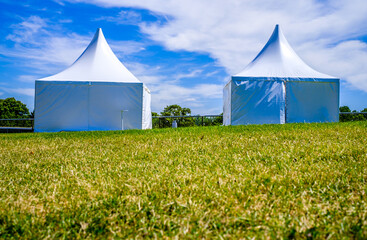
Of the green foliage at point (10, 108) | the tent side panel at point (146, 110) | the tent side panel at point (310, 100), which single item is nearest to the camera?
the tent side panel at point (310, 100)

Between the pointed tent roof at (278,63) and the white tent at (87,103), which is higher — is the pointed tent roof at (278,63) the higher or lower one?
the higher one

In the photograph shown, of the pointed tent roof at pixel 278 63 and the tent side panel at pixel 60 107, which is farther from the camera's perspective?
the pointed tent roof at pixel 278 63

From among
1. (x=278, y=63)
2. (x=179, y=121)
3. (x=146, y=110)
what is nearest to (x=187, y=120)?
(x=179, y=121)

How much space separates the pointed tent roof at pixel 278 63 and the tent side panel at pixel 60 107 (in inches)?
268

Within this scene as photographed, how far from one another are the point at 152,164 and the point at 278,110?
31.7ft

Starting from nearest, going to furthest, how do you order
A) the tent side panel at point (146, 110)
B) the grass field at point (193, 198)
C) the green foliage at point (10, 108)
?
the grass field at point (193, 198), the tent side panel at point (146, 110), the green foliage at point (10, 108)

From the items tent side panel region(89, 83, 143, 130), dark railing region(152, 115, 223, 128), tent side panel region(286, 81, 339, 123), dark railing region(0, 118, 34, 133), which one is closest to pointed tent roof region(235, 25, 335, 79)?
tent side panel region(286, 81, 339, 123)

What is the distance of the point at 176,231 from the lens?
1.31 m

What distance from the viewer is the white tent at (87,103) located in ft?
36.5

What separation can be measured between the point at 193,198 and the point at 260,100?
10.1 metres

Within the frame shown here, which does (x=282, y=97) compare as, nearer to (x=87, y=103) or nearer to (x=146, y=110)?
(x=146, y=110)

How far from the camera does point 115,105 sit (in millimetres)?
11227

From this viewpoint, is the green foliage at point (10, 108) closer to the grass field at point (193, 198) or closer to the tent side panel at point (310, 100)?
the tent side panel at point (310, 100)

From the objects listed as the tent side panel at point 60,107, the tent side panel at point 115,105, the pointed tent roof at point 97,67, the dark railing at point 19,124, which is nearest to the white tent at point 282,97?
the tent side panel at point 115,105
